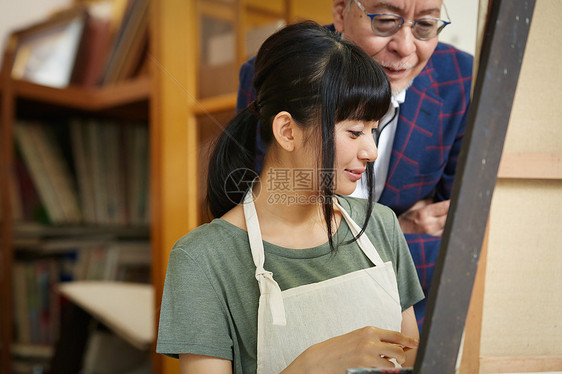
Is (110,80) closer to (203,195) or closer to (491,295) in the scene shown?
(203,195)

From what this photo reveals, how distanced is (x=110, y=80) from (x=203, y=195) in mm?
1072

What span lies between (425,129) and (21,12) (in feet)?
5.60

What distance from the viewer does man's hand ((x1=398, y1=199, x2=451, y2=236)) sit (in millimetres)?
547

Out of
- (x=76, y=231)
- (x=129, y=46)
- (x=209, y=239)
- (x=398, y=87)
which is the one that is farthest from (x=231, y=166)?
(x=76, y=231)

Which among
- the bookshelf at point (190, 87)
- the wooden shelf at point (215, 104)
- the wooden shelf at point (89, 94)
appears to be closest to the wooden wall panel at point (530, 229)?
the bookshelf at point (190, 87)

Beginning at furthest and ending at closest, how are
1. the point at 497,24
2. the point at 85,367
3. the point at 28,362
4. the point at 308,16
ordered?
the point at 28,362, the point at 85,367, the point at 308,16, the point at 497,24

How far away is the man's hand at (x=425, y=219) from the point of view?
1.80 feet

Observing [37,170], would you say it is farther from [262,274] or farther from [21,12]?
[262,274]

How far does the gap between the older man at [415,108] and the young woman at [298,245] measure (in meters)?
0.03

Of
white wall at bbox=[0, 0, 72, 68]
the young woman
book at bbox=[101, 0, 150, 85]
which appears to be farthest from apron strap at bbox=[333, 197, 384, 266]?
white wall at bbox=[0, 0, 72, 68]

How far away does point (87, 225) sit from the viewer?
1.51 metres

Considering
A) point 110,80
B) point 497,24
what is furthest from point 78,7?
point 497,24

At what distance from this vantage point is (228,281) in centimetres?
48

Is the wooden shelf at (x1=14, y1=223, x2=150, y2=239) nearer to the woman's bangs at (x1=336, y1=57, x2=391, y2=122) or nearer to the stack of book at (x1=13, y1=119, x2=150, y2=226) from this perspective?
the stack of book at (x1=13, y1=119, x2=150, y2=226)
